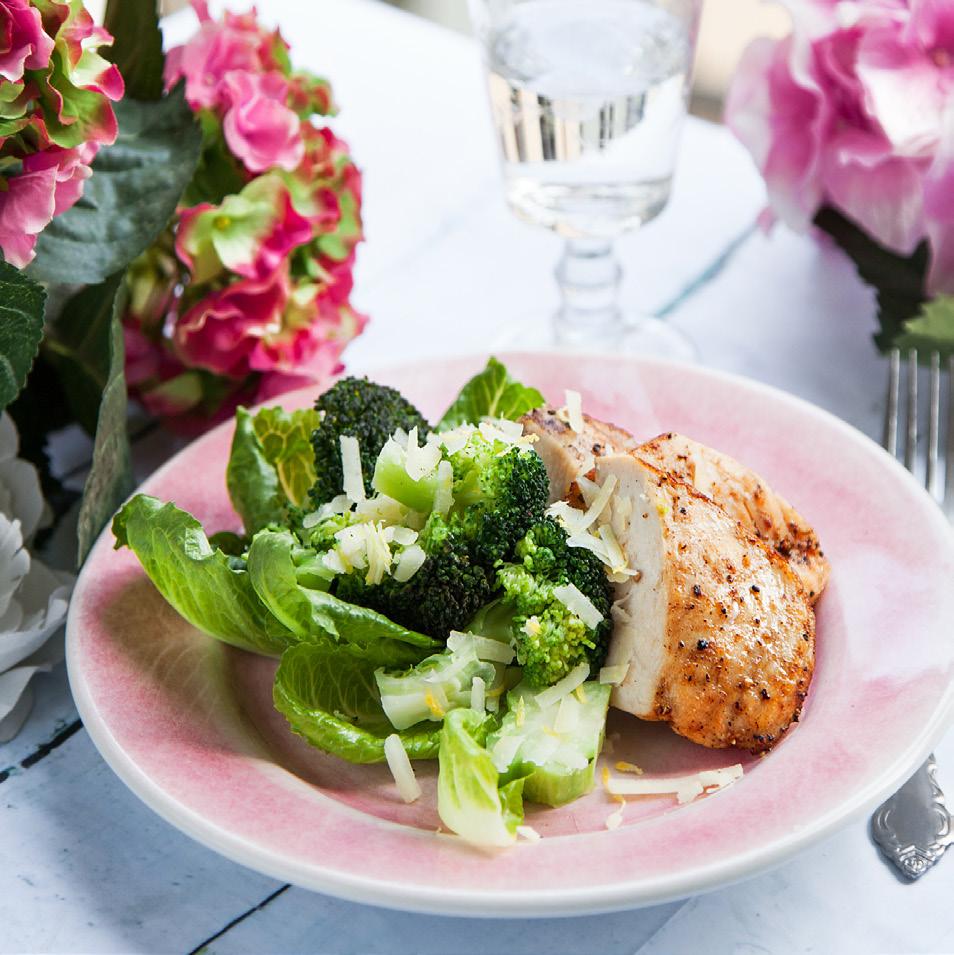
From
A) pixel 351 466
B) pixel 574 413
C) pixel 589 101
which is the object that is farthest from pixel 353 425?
pixel 589 101

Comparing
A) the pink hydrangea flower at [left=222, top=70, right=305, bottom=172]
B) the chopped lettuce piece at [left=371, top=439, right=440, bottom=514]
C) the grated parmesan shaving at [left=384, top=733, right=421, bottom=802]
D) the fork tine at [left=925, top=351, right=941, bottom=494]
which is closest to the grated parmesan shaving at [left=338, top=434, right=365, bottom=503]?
the chopped lettuce piece at [left=371, top=439, right=440, bottom=514]

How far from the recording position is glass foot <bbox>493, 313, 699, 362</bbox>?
8.56 feet

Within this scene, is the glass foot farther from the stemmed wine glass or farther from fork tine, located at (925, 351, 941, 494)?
fork tine, located at (925, 351, 941, 494)

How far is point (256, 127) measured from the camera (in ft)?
6.97

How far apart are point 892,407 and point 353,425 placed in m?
1.02

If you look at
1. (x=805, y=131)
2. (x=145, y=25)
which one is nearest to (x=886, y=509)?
(x=805, y=131)

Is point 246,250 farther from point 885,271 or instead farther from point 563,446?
point 885,271

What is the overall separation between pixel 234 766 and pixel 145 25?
122 centimetres

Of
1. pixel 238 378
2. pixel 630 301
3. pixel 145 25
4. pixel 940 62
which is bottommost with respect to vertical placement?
pixel 630 301

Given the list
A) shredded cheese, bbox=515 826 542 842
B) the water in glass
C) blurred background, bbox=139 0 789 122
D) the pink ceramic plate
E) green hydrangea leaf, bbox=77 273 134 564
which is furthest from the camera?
blurred background, bbox=139 0 789 122

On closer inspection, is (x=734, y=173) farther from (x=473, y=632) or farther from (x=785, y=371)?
(x=473, y=632)

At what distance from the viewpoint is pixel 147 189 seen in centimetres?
201

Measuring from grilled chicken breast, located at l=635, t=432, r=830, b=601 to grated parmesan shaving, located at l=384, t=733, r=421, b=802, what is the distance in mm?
529

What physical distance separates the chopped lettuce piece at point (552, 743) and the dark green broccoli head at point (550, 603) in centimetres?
4
